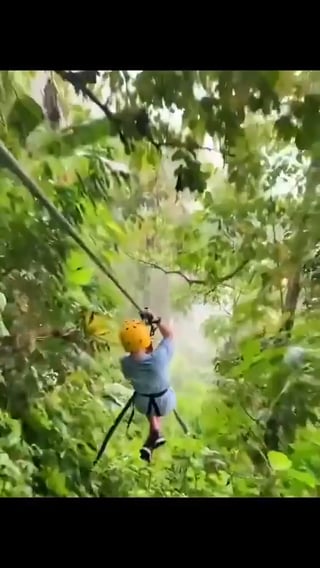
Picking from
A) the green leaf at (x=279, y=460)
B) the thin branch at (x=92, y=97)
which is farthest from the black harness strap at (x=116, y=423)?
the thin branch at (x=92, y=97)

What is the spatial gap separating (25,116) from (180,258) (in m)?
0.34

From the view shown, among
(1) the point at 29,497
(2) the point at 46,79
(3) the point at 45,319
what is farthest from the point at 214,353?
(2) the point at 46,79

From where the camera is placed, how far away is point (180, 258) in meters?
1.39

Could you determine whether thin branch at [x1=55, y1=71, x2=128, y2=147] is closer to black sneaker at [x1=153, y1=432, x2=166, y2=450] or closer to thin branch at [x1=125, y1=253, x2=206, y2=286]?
thin branch at [x1=125, y1=253, x2=206, y2=286]

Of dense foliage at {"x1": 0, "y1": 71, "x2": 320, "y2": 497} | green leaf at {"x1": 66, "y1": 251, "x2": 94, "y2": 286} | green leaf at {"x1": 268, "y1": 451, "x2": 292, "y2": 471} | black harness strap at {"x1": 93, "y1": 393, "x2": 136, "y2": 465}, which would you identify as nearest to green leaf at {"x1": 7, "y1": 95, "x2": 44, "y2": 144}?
dense foliage at {"x1": 0, "y1": 71, "x2": 320, "y2": 497}

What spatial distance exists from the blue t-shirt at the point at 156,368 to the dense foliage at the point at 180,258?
23 millimetres

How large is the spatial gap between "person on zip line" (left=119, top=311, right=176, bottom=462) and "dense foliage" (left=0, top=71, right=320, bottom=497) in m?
0.02

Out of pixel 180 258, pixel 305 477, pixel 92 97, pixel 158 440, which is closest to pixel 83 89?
pixel 92 97

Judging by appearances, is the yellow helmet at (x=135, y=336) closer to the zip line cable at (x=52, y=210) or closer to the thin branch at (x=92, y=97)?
the zip line cable at (x=52, y=210)

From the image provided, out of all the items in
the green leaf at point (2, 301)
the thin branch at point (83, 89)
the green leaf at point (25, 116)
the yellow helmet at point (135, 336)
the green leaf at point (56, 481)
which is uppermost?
the thin branch at point (83, 89)

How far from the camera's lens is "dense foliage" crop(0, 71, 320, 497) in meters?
1.37

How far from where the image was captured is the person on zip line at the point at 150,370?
139cm
